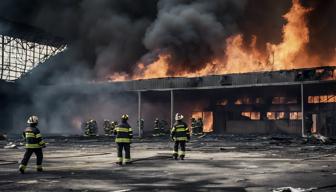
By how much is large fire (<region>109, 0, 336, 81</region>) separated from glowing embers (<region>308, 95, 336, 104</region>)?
5.64m

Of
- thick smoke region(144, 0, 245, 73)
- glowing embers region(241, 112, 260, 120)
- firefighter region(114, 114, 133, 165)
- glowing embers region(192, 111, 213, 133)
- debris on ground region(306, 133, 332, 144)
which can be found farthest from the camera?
thick smoke region(144, 0, 245, 73)

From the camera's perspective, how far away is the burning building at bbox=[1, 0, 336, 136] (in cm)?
3831

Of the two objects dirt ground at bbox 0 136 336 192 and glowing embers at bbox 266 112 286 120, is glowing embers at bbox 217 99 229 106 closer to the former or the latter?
glowing embers at bbox 266 112 286 120

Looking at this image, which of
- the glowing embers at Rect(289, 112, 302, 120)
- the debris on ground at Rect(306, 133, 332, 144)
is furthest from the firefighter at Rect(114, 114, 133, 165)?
the glowing embers at Rect(289, 112, 302, 120)

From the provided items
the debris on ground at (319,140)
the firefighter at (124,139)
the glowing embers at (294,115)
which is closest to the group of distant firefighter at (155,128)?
the glowing embers at (294,115)

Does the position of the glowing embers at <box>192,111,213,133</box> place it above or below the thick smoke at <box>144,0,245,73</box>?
below

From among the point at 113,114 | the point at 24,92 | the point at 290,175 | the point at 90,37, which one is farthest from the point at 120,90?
the point at 290,175

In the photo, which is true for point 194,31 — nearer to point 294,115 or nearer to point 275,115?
point 275,115

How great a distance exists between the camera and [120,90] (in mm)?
38594

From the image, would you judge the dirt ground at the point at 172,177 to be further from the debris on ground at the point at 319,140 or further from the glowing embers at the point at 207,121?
the glowing embers at the point at 207,121

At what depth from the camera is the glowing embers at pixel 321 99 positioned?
38000 mm

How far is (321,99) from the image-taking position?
38500mm

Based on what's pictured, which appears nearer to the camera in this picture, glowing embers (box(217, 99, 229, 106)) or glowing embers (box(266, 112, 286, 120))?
glowing embers (box(266, 112, 286, 120))

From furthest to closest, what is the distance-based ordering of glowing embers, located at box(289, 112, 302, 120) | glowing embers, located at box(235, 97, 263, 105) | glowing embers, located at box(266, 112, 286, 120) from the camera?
glowing embers, located at box(235, 97, 263, 105)
glowing embers, located at box(266, 112, 286, 120)
glowing embers, located at box(289, 112, 302, 120)
